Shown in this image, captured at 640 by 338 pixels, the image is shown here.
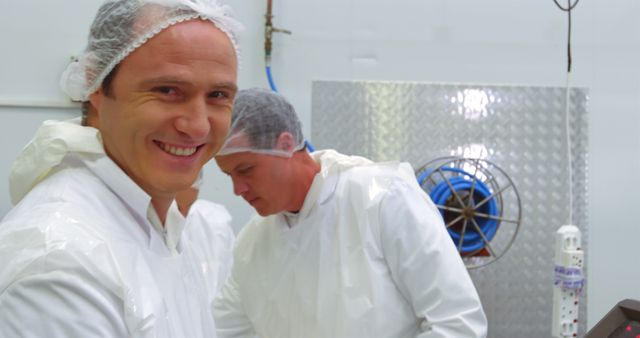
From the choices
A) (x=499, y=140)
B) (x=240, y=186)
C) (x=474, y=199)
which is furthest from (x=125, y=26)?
(x=499, y=140)

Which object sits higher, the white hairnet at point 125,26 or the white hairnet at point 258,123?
the white hairnet at point 125,26

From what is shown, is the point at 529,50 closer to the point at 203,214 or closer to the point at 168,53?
the point at 203,214

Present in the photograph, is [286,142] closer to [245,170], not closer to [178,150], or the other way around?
[245,170]

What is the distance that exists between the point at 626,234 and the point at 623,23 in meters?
0.84

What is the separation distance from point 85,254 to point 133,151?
20 cm

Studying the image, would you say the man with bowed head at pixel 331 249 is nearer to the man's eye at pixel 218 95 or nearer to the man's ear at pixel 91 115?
the man's ear at pixel 91 115

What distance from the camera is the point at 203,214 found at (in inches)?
80.1

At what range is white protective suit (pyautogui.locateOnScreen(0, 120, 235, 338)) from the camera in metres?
0.65

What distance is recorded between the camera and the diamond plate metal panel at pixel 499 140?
217cm

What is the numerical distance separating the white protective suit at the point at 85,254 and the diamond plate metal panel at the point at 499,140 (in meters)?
1.21

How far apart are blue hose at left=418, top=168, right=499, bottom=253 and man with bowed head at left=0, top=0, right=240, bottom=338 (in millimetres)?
1286

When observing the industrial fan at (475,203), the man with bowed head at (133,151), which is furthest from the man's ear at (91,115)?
the industrial fan at (475,203)

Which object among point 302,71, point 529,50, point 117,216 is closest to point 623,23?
point 529,50

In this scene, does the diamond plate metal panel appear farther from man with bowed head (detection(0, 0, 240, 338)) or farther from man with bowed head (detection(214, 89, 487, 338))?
man with bowed head (detection(0, 0, 240, 338))
